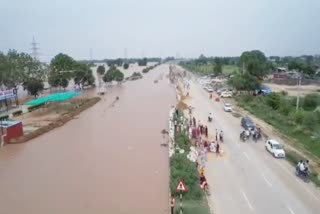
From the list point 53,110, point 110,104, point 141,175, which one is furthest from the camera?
point 110,104

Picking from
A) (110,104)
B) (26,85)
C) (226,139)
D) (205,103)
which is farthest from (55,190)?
(26,85)

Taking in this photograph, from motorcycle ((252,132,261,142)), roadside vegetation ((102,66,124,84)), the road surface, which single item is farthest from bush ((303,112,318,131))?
roadside vegetation ((102,66,124,84))

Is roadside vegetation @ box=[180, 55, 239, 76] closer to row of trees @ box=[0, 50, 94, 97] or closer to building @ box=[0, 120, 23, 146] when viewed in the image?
row of trees @ box=[0, 50, 94, 97]

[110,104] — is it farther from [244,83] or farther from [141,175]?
[141,175]

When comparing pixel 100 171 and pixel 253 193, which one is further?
pixel 100 171

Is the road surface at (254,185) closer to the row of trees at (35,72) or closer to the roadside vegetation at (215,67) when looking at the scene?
the row of trees at (35,72)

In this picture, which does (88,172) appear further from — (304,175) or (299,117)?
(299,117)
